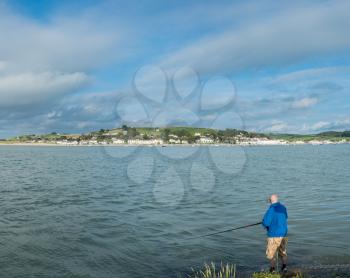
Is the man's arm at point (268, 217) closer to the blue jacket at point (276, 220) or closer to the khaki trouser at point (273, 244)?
the blue jacket at point (276, 220)

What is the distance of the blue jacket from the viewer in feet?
49.0

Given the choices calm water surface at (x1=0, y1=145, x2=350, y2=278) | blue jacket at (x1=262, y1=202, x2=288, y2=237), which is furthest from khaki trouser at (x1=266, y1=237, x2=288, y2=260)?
calm water surface at (x1=0, y1=145, x2=350, y2=278)

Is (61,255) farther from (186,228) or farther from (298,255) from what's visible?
(298,255)

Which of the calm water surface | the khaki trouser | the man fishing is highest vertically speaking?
the man fishing

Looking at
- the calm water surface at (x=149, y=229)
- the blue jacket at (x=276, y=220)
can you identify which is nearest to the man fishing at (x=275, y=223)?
the blue jacket at (x=276, y=220)

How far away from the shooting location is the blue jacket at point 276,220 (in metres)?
14.9

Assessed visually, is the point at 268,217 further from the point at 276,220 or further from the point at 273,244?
the point at 273,244

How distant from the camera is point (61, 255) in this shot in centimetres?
1975

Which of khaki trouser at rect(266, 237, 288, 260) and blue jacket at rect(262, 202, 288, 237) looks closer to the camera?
blue jacket at rect(262, 202, 288, 237)

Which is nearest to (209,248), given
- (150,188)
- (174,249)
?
(174,249)

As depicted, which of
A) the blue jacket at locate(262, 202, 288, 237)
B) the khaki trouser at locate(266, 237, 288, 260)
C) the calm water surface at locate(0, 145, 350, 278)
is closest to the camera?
the blue jacket at locate(262, 202, 288, 237)

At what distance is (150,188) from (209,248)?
26.7m

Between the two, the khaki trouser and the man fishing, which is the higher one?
the man fishing

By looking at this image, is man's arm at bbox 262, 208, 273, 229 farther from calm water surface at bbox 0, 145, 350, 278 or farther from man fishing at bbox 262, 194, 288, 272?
calm water surface at bbox 0, 145, 350, 278
